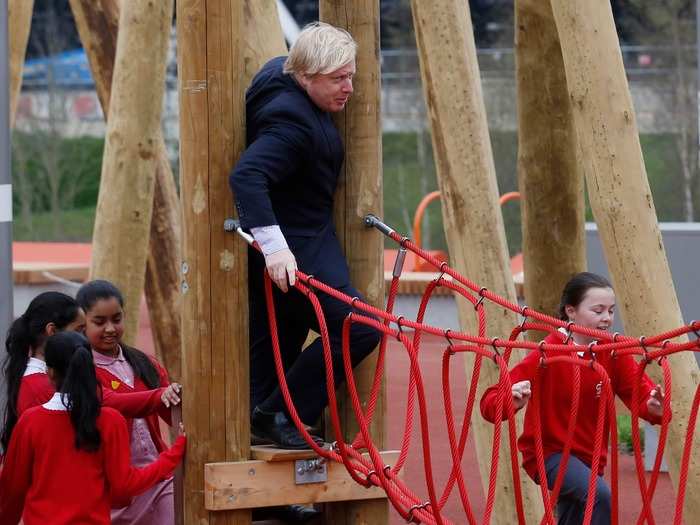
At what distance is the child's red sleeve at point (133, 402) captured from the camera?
4.76 meters

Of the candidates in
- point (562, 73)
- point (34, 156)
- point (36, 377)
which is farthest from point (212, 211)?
point (34, 156)

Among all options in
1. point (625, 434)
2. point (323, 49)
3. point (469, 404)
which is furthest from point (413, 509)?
point (625, 434)

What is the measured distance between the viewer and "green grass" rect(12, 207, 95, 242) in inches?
901

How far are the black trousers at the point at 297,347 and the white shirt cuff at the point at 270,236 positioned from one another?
0.96 feet

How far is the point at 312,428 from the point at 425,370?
7.05m

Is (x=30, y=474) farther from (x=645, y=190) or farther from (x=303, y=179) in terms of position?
(x=645, y=190)

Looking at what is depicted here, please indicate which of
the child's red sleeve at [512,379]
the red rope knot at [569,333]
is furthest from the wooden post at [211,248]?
the red rope knot at [569,333]

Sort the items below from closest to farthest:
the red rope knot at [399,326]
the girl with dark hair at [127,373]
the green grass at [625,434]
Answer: the red rope knot at [399,326] < the girl with dark hair at [127,373] < the green grass at [625,434]

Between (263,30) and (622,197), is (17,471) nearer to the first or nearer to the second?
(622,197)

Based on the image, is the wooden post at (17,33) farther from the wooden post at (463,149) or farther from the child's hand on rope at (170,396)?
the child's hand on rope at (170,396)

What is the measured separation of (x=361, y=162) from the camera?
4.93 m

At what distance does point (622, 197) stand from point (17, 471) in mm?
2308

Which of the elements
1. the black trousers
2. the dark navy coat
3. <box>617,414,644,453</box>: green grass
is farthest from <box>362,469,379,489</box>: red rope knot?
<box>617,414,644,453</box>: green grass

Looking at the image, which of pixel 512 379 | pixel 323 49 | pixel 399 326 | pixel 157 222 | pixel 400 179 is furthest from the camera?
pixel 400 179
